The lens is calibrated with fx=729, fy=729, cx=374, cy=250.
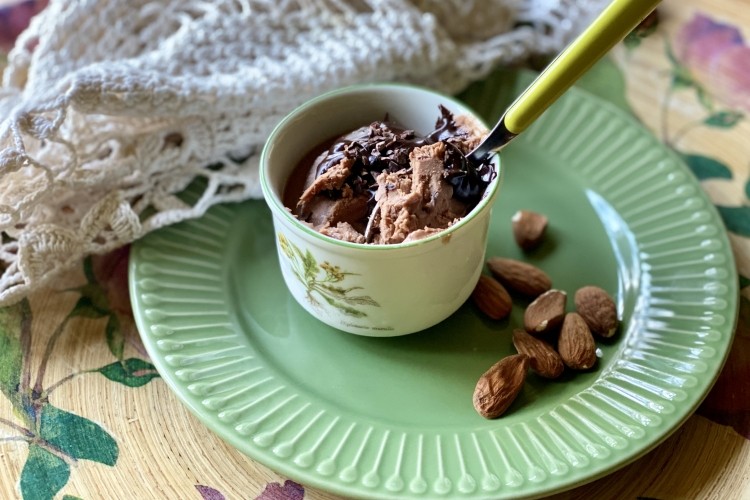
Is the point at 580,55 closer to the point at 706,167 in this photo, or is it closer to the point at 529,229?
the point at 529,229

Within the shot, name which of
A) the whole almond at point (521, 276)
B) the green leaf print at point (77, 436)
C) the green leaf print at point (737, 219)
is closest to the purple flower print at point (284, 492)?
the green leaf print at point (77, 436)

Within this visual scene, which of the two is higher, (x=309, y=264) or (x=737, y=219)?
(x=309, y=264)

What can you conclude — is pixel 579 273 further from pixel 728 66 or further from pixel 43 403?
pixel 43 403

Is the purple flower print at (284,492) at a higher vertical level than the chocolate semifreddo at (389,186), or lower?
lower

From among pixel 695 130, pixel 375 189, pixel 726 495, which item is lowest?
pixel 726 495

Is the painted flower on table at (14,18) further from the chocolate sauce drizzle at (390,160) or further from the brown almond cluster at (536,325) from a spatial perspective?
the brown almond cluster at (536,325)

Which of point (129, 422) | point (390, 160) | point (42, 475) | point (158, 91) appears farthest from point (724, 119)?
point (42, 475)

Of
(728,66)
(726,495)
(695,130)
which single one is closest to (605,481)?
(726,495)
